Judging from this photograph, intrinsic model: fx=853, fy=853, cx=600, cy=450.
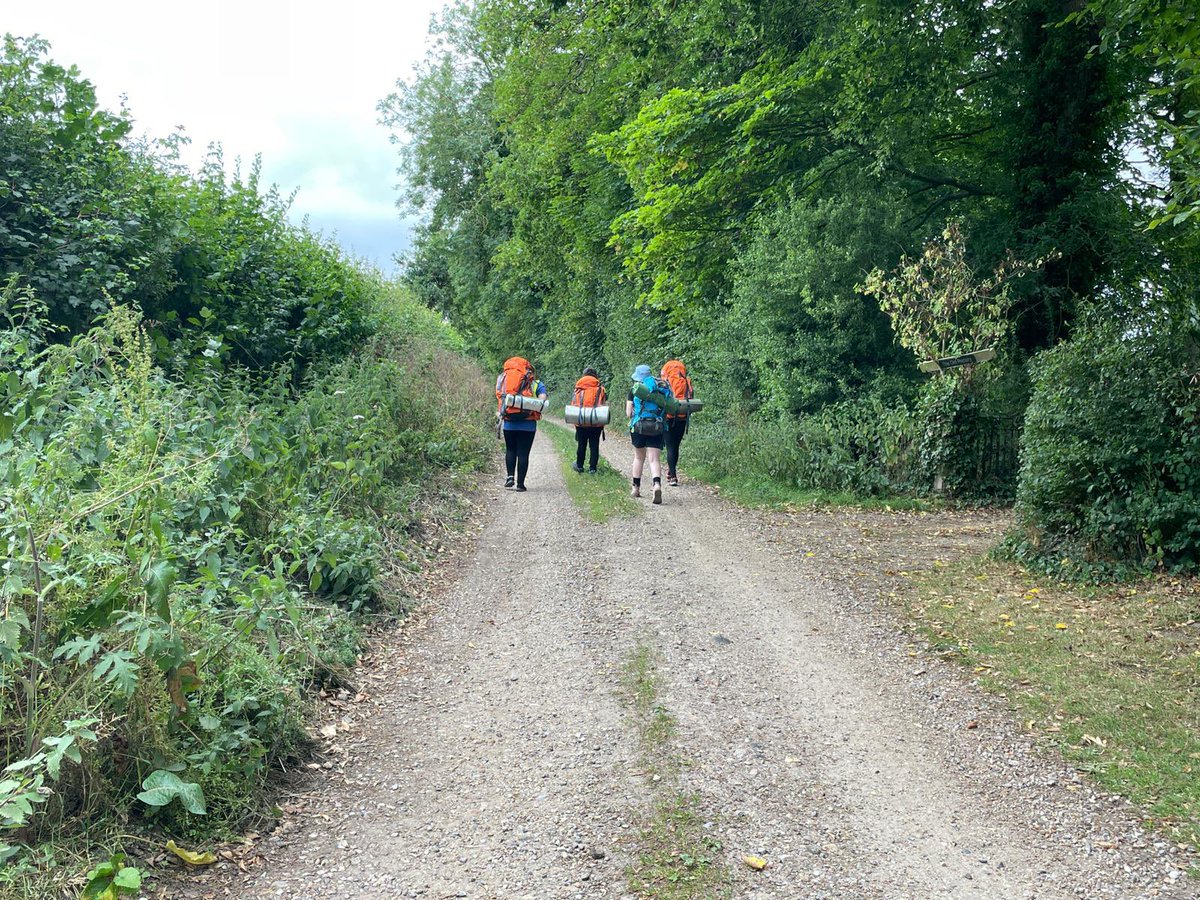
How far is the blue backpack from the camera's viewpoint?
1252 cm

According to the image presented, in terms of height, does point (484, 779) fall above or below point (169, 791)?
below

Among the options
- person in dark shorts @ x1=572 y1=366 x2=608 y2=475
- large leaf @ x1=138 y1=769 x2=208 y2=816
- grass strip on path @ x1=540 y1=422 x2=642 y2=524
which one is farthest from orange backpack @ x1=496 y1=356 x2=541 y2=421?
large leaf @ x1=138 y1=769 x2=208 y2=816

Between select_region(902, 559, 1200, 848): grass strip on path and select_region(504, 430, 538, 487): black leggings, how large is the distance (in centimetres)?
692

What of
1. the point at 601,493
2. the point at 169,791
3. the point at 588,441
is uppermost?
the point at 588,441

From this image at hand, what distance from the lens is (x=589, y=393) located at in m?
14.0

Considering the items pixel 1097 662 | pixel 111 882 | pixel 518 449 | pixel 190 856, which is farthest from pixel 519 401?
pixel 111 882

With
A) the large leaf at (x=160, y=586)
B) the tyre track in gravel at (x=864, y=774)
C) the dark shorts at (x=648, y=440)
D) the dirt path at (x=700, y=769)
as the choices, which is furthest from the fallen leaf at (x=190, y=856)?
the dark shorts at (x=648, y=440)

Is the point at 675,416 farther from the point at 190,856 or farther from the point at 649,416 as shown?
the point at 190,856

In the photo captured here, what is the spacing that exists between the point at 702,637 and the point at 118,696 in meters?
4.26

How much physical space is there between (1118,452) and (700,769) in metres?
6.07

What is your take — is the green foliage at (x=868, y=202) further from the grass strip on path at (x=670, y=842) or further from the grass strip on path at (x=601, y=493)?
the grass strip on path at (x=670, y=842)

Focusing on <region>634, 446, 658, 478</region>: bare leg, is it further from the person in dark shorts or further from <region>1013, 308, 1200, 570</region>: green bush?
<region>1013, 308, 1200, 570</region>: green bush

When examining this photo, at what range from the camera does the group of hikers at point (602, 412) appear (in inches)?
497

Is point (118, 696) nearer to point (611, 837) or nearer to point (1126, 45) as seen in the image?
point (611, 837)
